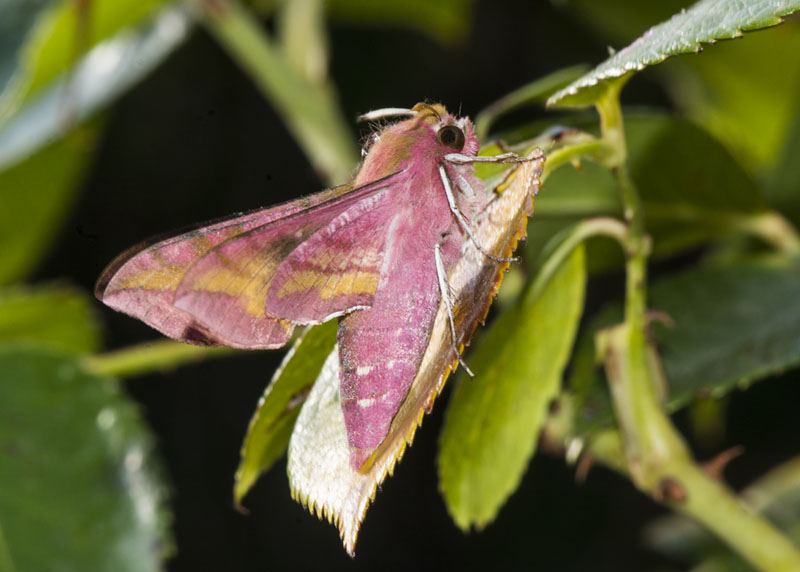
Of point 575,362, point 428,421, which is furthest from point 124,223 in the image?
point 575,362

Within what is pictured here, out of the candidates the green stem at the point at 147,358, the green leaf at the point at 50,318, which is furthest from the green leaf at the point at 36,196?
the green stem at the point at 147,358

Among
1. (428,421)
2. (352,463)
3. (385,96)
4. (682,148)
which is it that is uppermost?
(352,463)

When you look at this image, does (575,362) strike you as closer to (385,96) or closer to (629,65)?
(629,65)

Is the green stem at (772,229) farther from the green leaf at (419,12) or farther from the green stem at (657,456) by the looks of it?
the green leaf at (419,12)

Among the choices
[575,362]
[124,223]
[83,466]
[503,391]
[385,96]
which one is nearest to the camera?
[503,391]

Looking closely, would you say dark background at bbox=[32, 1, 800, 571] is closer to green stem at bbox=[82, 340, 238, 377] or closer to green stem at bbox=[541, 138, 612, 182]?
green stem at bbox=[82, 340, 238, 377]

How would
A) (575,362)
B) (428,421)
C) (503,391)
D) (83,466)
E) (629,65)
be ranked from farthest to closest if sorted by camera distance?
(428,421), (83,466), (575,362), (503,391), (629,65)
